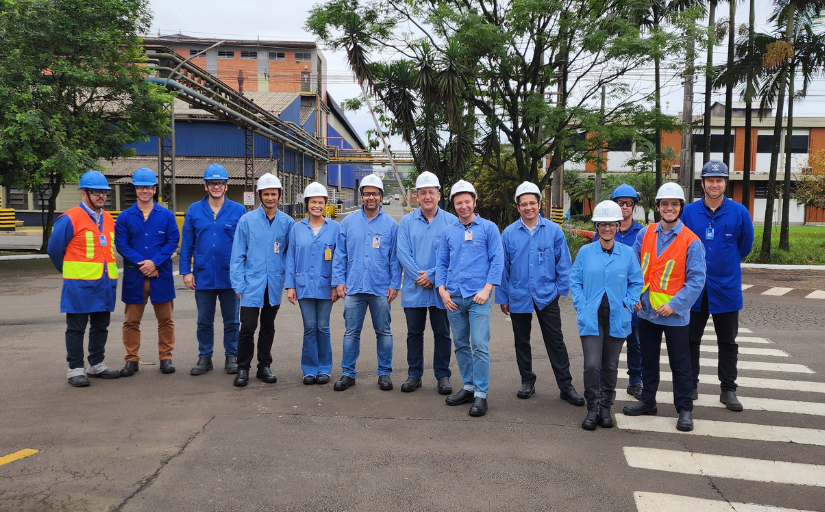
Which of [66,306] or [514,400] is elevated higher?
[66,306]

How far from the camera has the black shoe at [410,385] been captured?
246 inches

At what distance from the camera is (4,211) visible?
34406mm

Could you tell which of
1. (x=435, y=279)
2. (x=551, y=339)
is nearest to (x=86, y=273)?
(x=435, y=279)

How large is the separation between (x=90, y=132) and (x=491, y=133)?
1173cm

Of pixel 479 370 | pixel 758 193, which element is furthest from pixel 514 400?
pixel 758 193

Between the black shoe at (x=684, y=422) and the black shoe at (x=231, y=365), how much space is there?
4433mm

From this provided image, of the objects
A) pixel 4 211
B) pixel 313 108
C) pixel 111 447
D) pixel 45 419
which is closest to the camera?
pixel 111 447

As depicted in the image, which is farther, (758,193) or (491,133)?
(758,193)

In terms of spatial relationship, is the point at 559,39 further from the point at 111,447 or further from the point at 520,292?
the point at 111,447

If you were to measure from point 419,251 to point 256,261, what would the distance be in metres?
1.71

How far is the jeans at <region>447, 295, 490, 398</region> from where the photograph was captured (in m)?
5.63

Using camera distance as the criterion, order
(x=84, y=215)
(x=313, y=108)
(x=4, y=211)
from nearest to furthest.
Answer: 1. (x=84, y=215)
2. (x=4, y=211)
3. (x=313, y=108)

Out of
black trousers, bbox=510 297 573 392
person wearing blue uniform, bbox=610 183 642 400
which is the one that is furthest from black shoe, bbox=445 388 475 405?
person wearing blue uniform, bbox=610 183 642 400

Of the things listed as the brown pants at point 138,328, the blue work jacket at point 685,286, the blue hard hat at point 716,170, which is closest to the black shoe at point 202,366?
the brown pants at point 138,328
